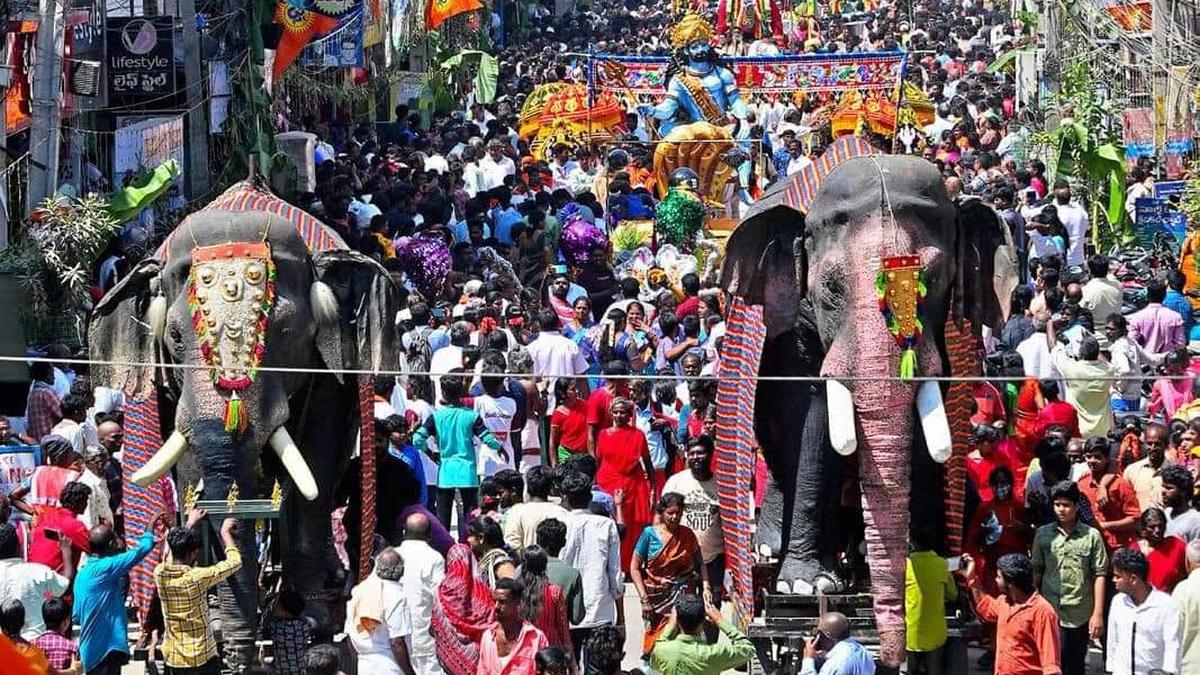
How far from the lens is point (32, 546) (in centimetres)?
1220

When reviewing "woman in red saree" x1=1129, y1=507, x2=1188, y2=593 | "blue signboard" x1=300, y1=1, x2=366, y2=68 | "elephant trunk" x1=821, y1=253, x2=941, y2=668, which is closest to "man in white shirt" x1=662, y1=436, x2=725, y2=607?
"elephant trunk" x1=821, y1=253, x2=941, y2=668

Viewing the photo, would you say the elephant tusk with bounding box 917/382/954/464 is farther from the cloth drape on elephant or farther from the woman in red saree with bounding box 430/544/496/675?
the woman in red saree with bounding box 430/544/496/675

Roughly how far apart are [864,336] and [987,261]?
1.11 m

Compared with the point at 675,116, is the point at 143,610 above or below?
below

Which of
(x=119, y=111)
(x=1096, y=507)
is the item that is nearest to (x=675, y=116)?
(x=119, y=111)

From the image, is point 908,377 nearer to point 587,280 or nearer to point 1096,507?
point 1096,507

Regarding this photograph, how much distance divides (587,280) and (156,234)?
3.72 meters

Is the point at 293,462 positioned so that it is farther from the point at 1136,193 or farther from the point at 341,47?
the point at 341,47

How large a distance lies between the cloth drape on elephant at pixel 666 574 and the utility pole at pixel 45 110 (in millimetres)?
9665

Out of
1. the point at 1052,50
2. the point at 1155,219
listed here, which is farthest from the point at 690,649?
the point at 1052,50

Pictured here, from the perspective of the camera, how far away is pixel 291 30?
26328 mm

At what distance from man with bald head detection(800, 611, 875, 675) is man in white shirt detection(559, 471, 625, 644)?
1451 millimetres

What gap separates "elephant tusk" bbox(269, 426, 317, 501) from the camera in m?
11.1

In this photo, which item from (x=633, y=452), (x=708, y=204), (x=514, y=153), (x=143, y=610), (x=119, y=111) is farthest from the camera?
(x=514, y=153)
